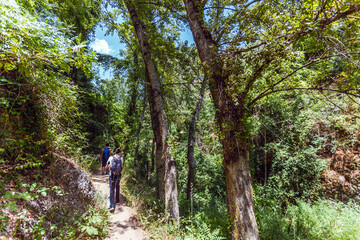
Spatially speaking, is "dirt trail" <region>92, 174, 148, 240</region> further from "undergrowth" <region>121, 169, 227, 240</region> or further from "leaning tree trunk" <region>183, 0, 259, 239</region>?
"leaning tree trunk" <region>183, 0, 259, 239</region>

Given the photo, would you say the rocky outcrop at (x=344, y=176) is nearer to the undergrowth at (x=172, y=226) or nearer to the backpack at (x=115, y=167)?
the undergrowth at (x=172, y=226)

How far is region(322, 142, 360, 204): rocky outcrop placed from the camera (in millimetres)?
6301

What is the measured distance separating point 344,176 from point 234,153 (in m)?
7.72

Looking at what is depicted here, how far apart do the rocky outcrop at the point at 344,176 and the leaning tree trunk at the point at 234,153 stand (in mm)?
7051

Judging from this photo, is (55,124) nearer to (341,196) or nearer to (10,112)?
(10,112)

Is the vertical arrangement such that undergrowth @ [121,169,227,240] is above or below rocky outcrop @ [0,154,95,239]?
below

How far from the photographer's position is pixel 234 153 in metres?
2.88

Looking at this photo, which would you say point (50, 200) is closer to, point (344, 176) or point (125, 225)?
point (125, 225)

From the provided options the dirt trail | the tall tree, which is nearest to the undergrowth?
the dirt trail

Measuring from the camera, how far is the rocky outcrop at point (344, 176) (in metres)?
6.30

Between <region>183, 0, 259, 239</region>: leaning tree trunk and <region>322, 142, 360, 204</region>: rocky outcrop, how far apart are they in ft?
23.1

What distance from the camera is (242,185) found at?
273 cm

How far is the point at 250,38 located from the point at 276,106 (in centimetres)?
707

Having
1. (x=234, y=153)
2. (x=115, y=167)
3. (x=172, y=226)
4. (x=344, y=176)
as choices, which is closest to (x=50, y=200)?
(x=115, y=167)
